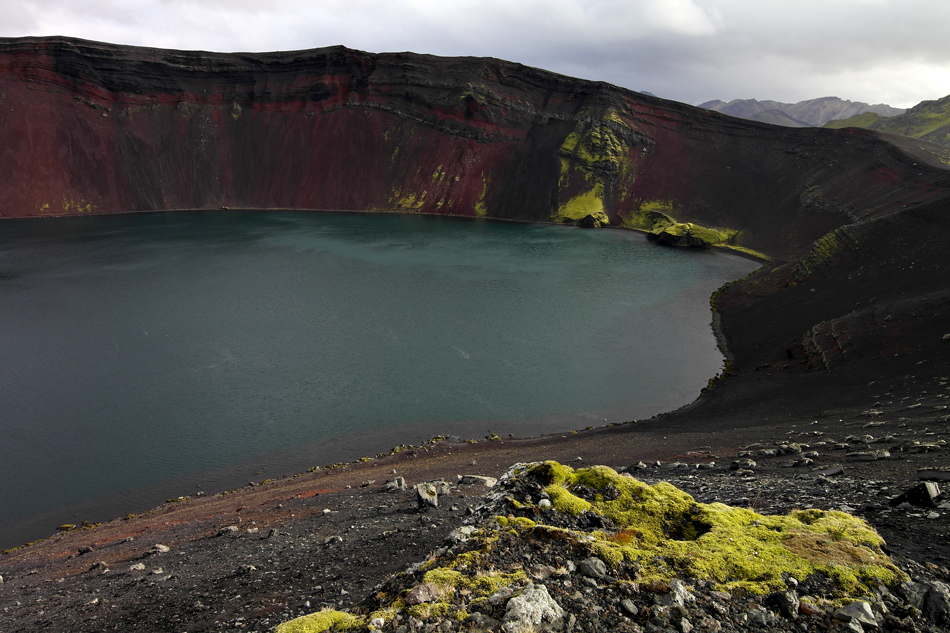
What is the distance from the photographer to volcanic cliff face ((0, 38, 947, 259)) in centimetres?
9500

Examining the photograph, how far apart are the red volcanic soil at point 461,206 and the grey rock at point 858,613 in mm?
2665

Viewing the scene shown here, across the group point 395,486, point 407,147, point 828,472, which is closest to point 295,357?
point 395,486

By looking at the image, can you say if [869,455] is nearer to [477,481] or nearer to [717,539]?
[717,539]

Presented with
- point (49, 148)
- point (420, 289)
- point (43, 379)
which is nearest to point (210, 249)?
point (420, 289)

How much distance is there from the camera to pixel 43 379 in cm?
3450

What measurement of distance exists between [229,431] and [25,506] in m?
8.87

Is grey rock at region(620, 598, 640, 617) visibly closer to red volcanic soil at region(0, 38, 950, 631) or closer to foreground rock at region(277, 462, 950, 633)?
foreground rock at region(277, 462, 950, 633)

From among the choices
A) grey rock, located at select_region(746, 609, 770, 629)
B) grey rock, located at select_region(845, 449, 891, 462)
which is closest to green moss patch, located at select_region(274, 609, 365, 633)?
grey rock, located at select_region(746, 609, 770, 629)

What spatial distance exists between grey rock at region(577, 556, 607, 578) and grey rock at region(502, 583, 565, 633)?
93 cm

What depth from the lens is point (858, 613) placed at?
23.6 ft

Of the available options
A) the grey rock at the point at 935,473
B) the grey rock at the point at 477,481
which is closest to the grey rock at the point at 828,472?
the grey rock at the point at 935,473

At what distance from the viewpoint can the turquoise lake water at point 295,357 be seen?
89.6ft

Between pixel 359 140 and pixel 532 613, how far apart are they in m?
117

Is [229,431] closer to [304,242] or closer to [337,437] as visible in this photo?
[337,437]
